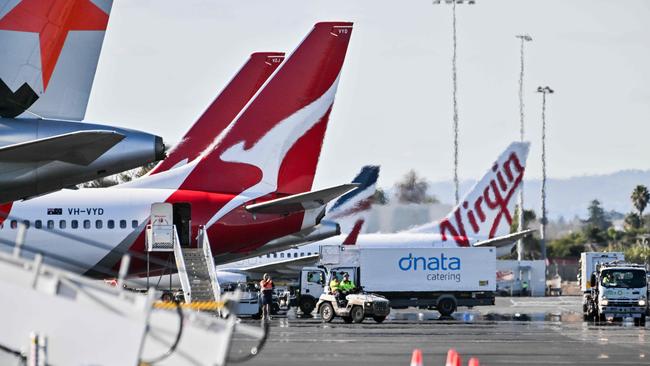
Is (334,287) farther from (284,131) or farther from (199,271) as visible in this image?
(199,271)

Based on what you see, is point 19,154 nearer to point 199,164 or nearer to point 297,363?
point 297,363

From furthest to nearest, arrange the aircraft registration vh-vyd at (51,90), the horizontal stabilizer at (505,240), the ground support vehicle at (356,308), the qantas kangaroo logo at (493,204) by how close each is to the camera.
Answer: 1. the qantas kangaroo logo at (493,204)
2. the horizontal stabilizer at (505,240)
3. the ground support vehicle at (356,308)
4. the aircraft registration vh-vyd at (51,90)

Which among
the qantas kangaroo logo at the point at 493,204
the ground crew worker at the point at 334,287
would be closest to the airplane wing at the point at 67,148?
the ground crew worker at the point at 334,287

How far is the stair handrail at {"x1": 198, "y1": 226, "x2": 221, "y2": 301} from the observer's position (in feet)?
109

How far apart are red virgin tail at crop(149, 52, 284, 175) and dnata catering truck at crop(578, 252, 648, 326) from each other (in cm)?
1322

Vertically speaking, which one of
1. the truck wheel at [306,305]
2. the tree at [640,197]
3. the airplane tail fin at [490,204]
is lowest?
the truck wheel at [306,305]

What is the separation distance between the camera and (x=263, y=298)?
41156 millimetres

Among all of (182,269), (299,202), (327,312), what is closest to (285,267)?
(327,312)

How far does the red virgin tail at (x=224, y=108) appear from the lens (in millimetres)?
41812

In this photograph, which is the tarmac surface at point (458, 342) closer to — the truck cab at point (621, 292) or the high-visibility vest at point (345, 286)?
the truck cab at point (621, 292)

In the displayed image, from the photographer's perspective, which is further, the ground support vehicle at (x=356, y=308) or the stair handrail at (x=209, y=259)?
the ground support vehicle at (x=356, y=308)

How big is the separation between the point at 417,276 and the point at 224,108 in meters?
11.4

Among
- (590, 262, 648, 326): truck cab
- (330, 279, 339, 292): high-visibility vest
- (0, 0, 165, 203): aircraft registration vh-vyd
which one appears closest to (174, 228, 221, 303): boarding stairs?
(0, 0, 165, 203): aircraft registration vh-vyd

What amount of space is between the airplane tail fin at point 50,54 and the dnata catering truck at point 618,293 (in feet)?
70.9
